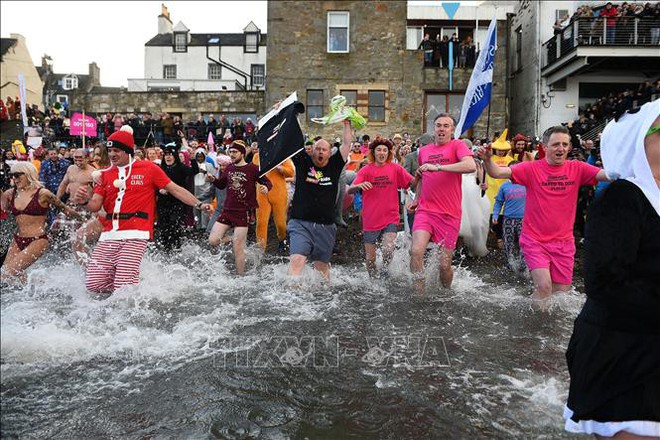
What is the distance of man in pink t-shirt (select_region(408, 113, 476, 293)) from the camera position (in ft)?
21.0

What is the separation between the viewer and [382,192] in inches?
301

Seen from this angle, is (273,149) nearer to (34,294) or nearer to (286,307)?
(286,307)

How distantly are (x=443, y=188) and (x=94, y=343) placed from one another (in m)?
3.90

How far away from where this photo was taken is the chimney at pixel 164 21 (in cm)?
4981

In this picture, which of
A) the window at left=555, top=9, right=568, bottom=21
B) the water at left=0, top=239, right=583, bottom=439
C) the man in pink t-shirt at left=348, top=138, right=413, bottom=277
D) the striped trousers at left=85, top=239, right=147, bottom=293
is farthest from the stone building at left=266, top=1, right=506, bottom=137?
the striped trousers at left=85, top=239, right=147, bottom=293

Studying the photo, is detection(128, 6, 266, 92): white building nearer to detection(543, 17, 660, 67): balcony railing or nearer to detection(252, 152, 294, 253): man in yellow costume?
detection(543, 17, 660, 67): balcony railing

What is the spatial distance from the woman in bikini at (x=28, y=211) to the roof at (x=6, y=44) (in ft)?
155

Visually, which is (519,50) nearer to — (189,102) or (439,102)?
(439,102)

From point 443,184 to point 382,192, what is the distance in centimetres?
128

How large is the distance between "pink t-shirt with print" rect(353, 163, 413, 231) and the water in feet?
3.47

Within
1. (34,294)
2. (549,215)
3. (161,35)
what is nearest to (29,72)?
(161,35)

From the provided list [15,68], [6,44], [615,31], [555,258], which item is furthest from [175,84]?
[555,258]

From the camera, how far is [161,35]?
4916cm

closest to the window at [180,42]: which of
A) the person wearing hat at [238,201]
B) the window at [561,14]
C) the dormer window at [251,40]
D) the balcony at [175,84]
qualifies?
the dormer window at [251,40]
